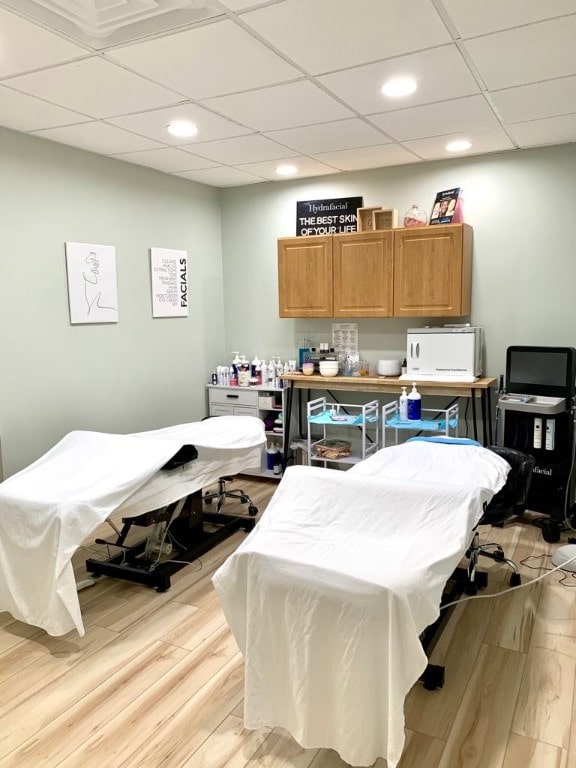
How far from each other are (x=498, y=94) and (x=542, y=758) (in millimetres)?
2875

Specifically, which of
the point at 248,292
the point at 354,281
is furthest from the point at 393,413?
the point at 248,292

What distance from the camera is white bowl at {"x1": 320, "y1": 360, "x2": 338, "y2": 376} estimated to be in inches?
183

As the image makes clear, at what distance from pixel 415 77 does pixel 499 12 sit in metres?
0.59

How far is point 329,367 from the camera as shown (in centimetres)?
466

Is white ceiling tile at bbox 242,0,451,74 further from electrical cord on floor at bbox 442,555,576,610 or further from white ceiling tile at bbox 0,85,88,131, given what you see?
electrical cord on floor at bbox 442,555,576,610

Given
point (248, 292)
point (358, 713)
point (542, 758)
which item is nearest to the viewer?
point (358, 713)

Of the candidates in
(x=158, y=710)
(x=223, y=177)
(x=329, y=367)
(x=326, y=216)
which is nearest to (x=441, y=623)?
(x=158, y=710)

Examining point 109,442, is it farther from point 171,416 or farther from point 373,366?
point 373,366

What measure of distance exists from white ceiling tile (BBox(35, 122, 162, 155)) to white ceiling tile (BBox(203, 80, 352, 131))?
29.9 inches

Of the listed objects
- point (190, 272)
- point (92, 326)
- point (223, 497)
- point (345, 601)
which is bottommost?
point (223, 497)

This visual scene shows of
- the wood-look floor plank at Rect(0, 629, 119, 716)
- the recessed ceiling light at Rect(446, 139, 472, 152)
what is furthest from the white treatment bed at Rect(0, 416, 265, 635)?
the recessed ceiling light at Rect(446, 139, 472, 152)

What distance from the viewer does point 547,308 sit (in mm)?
4090

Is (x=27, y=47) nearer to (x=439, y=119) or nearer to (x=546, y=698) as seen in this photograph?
(x=439, y=119)

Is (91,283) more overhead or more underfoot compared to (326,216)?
more underfoot
